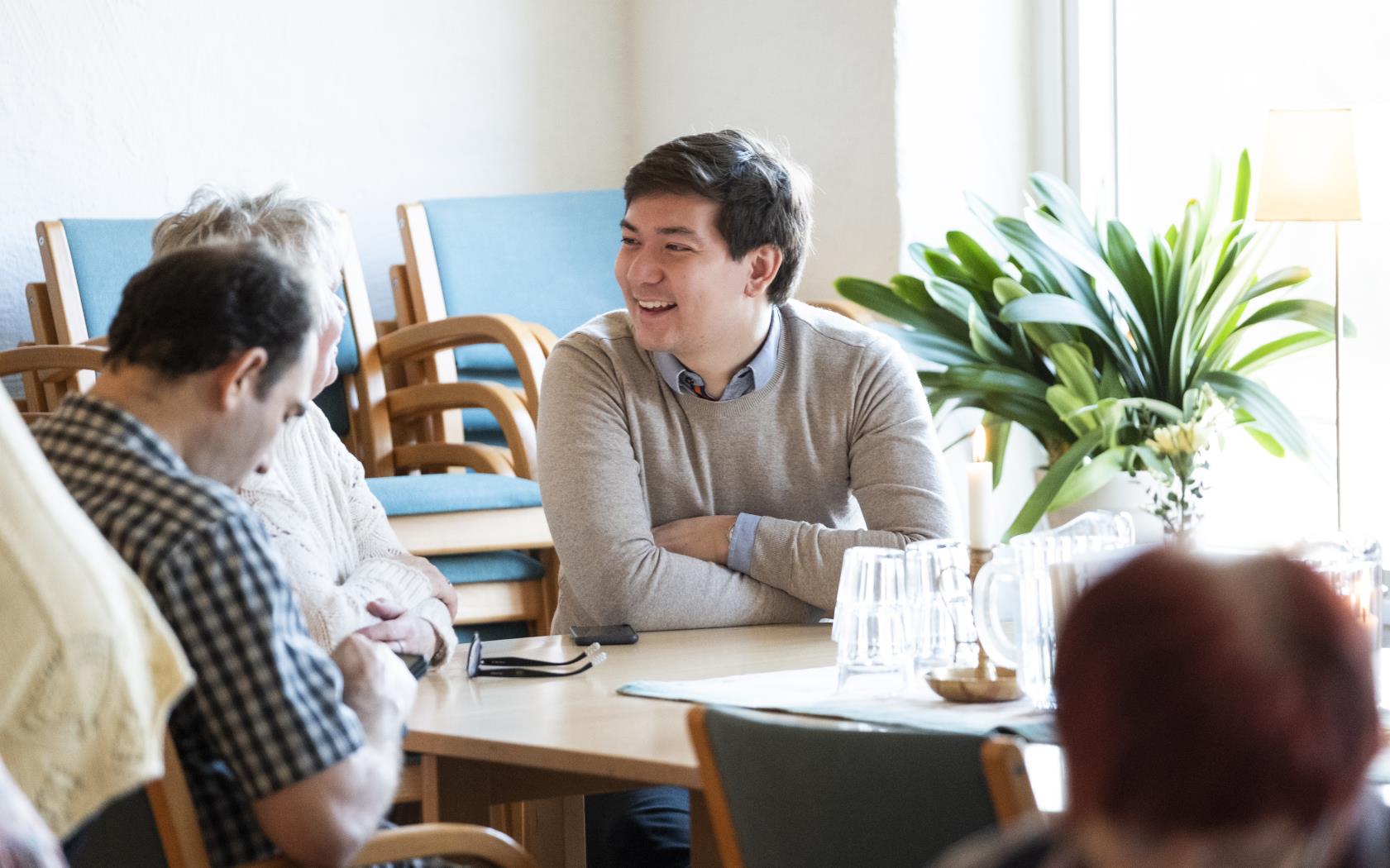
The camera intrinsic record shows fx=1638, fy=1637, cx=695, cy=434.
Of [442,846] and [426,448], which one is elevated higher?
[442,846]

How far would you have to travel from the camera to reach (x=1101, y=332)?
3.26m

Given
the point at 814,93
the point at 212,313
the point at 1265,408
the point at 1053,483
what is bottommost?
the point at 1053,483

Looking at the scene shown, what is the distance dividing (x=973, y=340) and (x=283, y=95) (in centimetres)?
193

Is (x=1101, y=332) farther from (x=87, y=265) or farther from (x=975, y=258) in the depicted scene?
(x=87, y=265)

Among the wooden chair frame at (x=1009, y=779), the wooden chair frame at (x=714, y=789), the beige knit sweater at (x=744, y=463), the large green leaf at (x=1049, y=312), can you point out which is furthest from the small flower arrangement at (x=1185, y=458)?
the wooden chair frame at (x=1009, y=779)

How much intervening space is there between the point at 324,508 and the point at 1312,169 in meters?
1.87

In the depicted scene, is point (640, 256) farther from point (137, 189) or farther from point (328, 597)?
point (137, 189)

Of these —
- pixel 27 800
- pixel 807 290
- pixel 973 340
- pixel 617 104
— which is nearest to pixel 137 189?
pixel 617 104

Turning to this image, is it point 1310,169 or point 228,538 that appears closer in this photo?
point 228,538

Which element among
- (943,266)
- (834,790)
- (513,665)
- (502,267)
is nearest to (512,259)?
(502,267)

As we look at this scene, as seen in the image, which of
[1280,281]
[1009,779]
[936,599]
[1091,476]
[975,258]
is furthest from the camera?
[975,258]

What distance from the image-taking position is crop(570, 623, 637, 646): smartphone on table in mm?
1814

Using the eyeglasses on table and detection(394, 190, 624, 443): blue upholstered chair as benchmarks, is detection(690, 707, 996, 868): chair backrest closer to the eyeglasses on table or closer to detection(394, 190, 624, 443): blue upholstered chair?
the eyeglasses on table

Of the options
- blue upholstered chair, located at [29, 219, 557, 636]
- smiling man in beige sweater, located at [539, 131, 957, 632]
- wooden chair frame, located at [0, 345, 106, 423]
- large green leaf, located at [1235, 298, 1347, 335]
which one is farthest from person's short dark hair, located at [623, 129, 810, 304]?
large green leaf, located at [1235, 298, 1347, 335]
